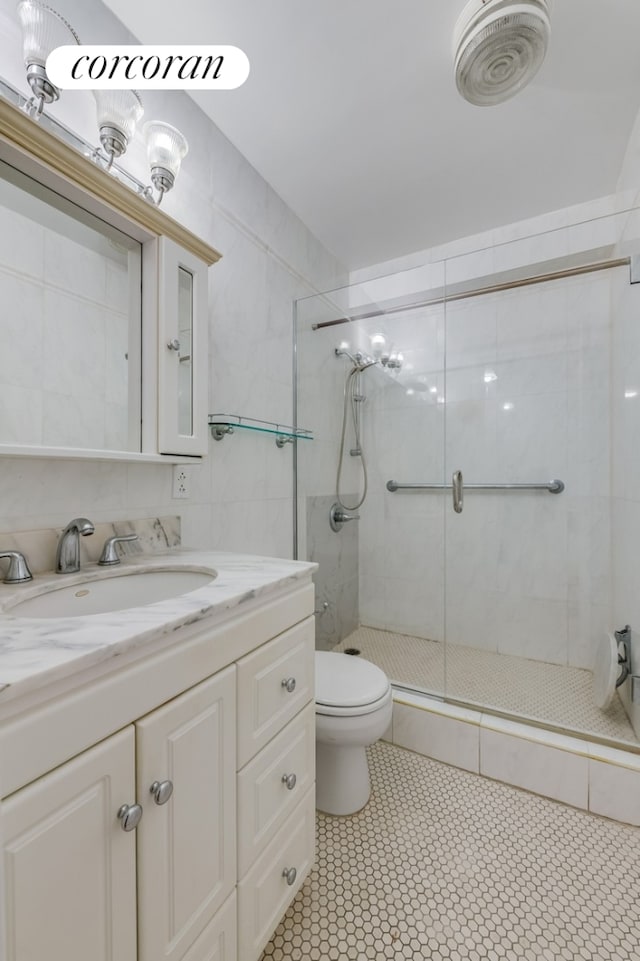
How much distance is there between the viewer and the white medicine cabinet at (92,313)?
927 millimetres

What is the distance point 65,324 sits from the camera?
1.03m

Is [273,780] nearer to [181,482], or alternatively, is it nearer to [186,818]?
[186,818]

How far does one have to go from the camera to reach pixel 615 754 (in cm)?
139

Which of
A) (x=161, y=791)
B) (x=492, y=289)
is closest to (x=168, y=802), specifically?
(x=161, y=791)

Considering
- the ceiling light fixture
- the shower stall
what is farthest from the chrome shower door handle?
the ceiling light fixture

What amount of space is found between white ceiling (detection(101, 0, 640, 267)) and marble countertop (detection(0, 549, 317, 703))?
158cm

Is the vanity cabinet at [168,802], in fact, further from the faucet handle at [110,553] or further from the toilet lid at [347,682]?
the faucet handle at [110,553]

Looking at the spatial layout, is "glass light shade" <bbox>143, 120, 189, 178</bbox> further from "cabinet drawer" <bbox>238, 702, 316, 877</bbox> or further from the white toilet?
the white toilet

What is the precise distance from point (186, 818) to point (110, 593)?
0.52 m

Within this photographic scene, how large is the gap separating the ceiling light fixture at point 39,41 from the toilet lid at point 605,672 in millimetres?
2441

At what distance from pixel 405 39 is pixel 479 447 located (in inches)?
62.0

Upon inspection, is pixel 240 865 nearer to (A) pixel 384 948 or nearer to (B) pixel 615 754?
(A) pixel 384 948

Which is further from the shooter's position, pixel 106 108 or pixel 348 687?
pixel 348 687

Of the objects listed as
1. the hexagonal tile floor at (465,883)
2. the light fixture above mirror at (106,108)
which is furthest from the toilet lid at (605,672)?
the light fixture above mirror at (106,108)
